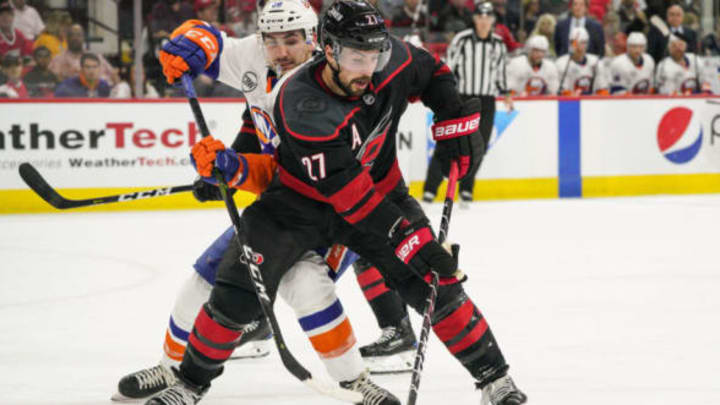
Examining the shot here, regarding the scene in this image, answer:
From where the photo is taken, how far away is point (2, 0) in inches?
303

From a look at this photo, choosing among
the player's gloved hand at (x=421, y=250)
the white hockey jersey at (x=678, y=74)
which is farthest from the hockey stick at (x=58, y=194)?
the white hockey jersey at (x=678, y=74)

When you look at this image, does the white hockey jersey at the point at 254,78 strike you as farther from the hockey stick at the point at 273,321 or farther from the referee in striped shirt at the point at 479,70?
the referee in striped shirt at the point at 479,70

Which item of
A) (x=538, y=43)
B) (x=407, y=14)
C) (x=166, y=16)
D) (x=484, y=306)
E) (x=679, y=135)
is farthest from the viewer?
(x=538, y=43)

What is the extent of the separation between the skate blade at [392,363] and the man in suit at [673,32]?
6.81 m

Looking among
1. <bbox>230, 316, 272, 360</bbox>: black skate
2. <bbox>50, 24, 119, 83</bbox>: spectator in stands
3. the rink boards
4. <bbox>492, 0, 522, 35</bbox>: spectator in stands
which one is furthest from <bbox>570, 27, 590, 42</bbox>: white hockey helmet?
<bbox>230, 316, 272, 360</bbox>: black skate

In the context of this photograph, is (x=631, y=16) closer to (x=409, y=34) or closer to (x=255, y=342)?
(x=409, y=34)

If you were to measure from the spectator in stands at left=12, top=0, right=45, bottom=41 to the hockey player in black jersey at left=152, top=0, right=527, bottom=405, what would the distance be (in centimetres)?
525

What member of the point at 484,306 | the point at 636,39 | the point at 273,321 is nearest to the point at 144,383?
the point at 273,321

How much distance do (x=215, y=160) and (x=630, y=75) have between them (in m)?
7.26

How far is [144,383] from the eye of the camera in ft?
9.87

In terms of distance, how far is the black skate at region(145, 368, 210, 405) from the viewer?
2.76 meters

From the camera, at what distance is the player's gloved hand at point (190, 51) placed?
3.10 m

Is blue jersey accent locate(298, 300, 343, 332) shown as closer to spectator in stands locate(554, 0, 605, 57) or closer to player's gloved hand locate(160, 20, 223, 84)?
player's gloved hand locate(160, 20, 223, 84)

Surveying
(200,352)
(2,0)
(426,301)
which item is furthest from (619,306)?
(2,0)
